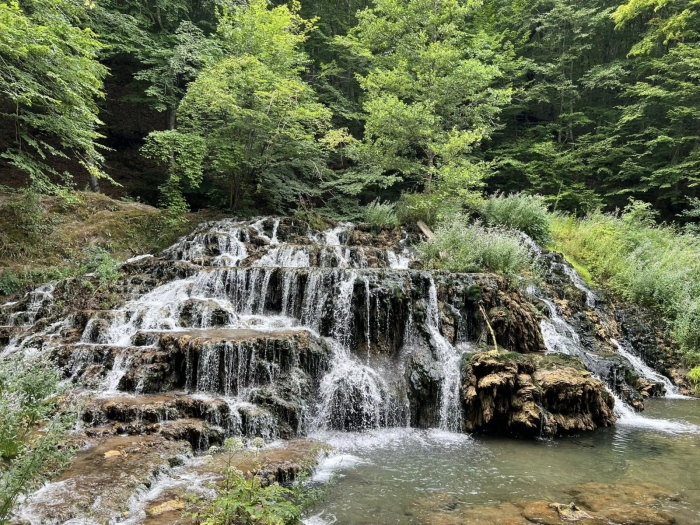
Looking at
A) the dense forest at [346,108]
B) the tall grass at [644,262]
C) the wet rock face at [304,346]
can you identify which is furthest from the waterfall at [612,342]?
the dense forest at [346,108]

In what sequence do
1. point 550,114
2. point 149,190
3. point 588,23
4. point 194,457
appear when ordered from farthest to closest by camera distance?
point 550,114
point 588,23
point 149,190
point 194,457

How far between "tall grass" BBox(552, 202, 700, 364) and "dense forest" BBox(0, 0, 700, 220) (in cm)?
326

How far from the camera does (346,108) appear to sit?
20.1 metres

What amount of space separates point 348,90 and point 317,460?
20699mm

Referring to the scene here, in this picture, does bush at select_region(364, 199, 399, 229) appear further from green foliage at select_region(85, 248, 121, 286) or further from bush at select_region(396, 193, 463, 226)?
green foliage at select_region(85, 248, 121, 286)

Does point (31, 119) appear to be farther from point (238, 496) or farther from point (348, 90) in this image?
point (348, 90)

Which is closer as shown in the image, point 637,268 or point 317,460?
point 317,460

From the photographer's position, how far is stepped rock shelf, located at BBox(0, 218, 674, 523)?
6.14 m

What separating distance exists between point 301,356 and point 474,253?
5.40 meters

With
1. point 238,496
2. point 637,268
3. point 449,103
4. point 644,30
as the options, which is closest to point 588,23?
point 644,30

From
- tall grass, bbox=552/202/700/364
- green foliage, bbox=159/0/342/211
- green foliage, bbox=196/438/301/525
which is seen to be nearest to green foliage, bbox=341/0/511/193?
green foliage, bbox=159/0/342/211

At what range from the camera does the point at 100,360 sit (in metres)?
7.27

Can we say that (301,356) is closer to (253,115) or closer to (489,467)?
(489,467)

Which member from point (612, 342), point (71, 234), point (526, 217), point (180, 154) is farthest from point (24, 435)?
point (526, 217)
